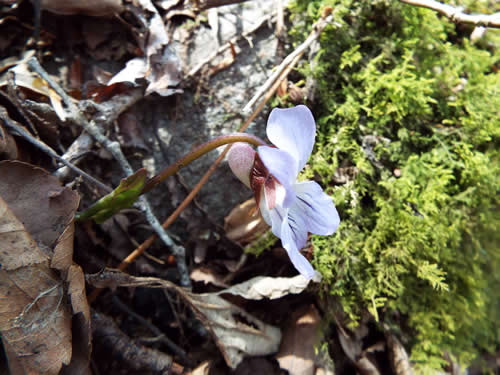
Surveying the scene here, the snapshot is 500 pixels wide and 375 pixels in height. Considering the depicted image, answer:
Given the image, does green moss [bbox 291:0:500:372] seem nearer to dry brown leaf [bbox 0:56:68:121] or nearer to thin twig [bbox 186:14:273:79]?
thin twig [bbox 186:14:273:79]

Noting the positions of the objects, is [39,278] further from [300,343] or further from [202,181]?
[300,343]

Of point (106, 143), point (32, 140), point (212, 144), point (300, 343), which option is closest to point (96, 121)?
point (106, 143)

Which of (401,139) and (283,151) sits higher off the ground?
(283,151)

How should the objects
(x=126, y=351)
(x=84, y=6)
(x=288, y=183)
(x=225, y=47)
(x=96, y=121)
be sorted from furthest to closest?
(x=225, y=47), (x=84, y=6), (x=96, y=121), (x=126, y=351), (x=288, y=183)

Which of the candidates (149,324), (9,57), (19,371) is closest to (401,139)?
(149,324)

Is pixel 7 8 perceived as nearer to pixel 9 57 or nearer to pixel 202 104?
pixel 9 57

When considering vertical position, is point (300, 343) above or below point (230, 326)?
below

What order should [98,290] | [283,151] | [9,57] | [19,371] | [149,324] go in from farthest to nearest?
[9,57] < [149,324] < [98,290] < [19,371] < [283,151]
